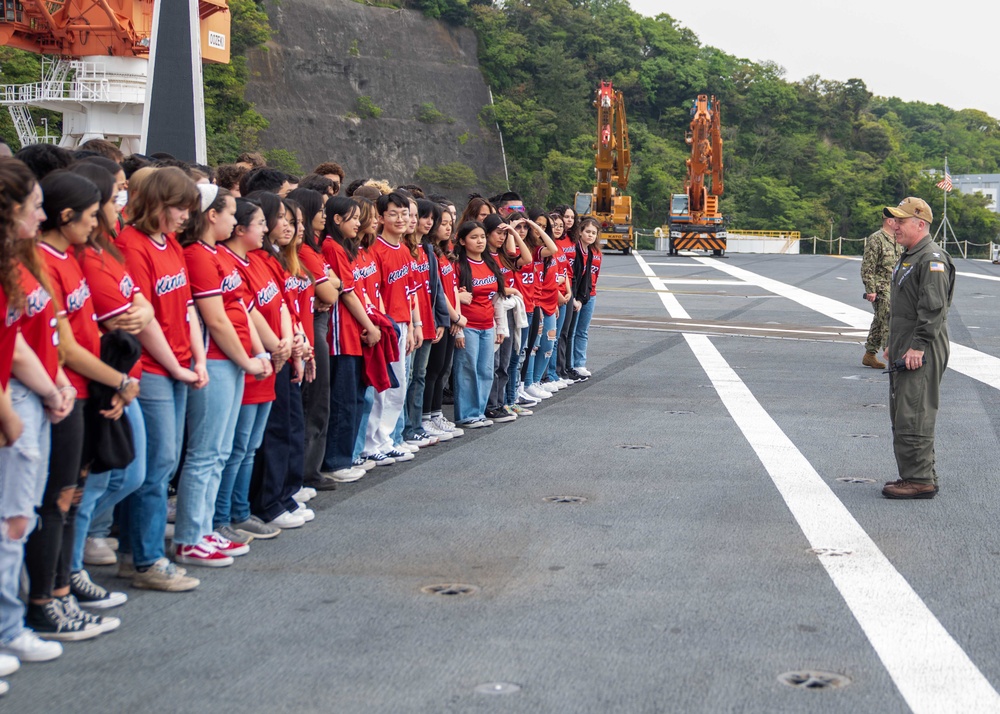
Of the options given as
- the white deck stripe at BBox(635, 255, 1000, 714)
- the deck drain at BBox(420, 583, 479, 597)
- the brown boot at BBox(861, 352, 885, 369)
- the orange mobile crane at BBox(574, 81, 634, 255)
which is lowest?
the deck drain at BBox(420, 583, 479, 597)

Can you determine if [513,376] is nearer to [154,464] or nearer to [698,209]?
[154,464]

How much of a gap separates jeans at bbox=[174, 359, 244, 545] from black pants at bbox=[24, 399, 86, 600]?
961mm

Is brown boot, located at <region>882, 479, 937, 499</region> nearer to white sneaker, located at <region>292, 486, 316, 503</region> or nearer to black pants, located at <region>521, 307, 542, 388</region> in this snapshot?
white sneaker, located at <region>292, 486, 316, 503</region>

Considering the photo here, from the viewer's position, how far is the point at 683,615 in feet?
15.6

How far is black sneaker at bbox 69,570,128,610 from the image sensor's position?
4.74m

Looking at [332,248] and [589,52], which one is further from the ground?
[589,52]

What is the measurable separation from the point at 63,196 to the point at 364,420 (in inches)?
146

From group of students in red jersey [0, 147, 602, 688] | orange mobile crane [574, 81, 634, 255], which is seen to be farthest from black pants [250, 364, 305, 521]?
orange mobile crane [574, 81, 634, 255]

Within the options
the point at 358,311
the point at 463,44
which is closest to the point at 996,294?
the point at 358,311

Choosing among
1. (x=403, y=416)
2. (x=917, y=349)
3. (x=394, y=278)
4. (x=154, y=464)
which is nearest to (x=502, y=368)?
(x=403, y=416)

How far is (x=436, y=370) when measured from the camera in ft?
29.6

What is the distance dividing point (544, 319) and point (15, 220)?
7.63 meters

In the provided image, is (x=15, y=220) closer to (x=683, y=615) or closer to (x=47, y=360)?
(x=47, y=360)

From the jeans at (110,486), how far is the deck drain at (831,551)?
330 cm
